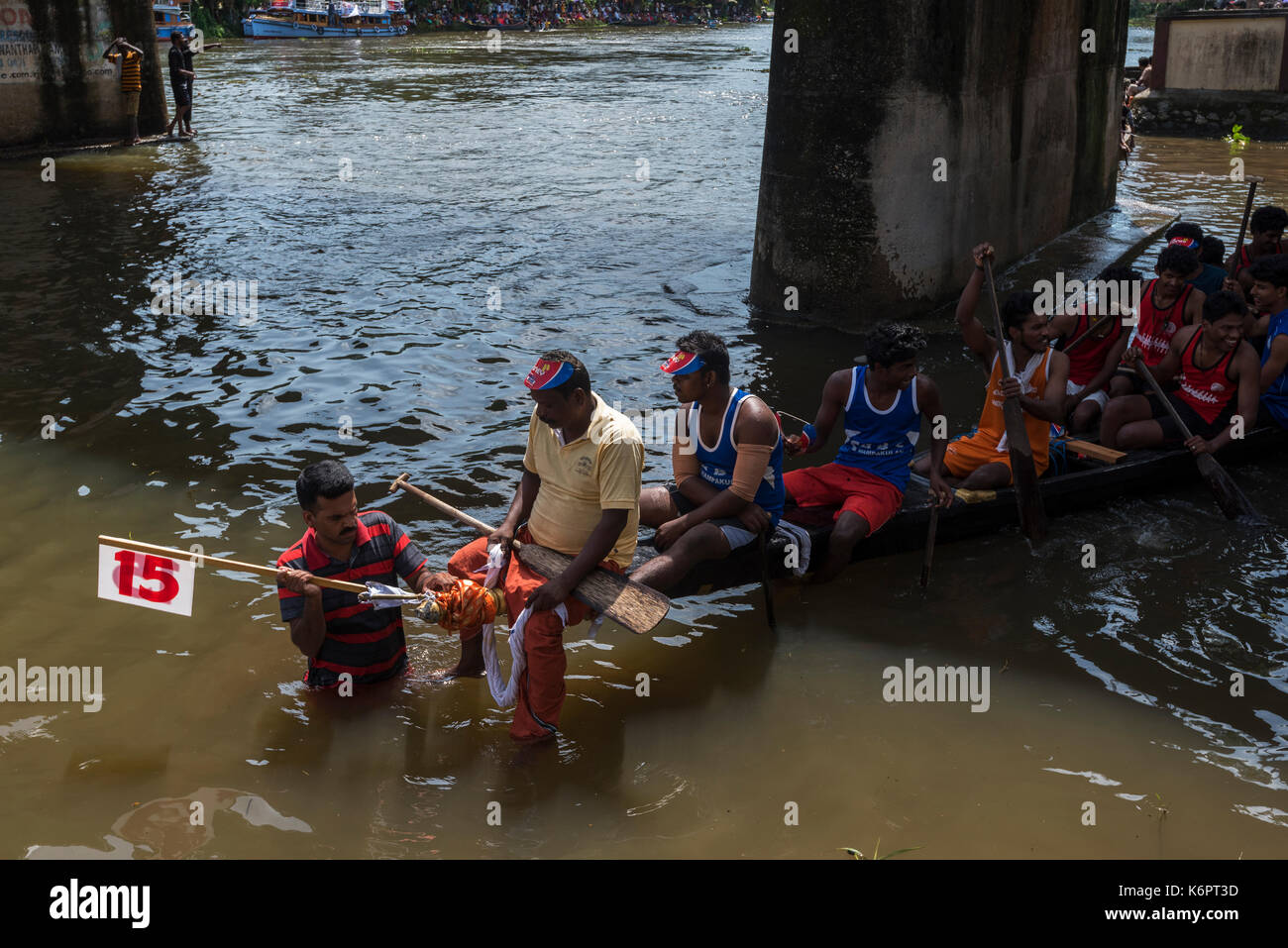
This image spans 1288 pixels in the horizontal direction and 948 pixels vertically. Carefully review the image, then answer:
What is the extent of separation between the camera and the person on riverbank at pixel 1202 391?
7.57 meters

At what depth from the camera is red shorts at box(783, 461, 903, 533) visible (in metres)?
6.48

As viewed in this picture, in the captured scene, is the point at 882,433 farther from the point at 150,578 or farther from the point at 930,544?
the point at 150,578

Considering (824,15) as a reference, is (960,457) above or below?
below

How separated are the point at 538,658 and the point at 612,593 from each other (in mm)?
444

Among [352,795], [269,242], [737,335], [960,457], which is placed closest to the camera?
[352,795]

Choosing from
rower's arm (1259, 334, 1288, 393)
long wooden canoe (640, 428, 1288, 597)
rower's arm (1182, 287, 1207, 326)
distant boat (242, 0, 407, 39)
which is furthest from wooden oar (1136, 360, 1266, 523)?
distant boat (242, 0, 407, 39)

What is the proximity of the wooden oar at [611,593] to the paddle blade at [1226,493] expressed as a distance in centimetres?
417

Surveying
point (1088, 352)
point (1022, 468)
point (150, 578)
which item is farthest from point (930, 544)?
point (150, 578)

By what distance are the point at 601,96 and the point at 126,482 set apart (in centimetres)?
2660

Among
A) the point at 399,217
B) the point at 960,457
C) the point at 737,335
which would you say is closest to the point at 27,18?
the point at 399,217

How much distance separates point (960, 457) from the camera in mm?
7484

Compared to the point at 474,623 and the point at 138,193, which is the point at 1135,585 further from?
the point at 138,193

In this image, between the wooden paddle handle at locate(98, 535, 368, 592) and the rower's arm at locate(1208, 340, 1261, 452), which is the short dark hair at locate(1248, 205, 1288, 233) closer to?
the rower's arm at locate(1208, 340, 1261, 452)

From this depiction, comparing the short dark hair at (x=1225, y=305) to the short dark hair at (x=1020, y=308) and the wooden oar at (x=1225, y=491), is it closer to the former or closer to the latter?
the wooden oar at (x=1225, y=491)
